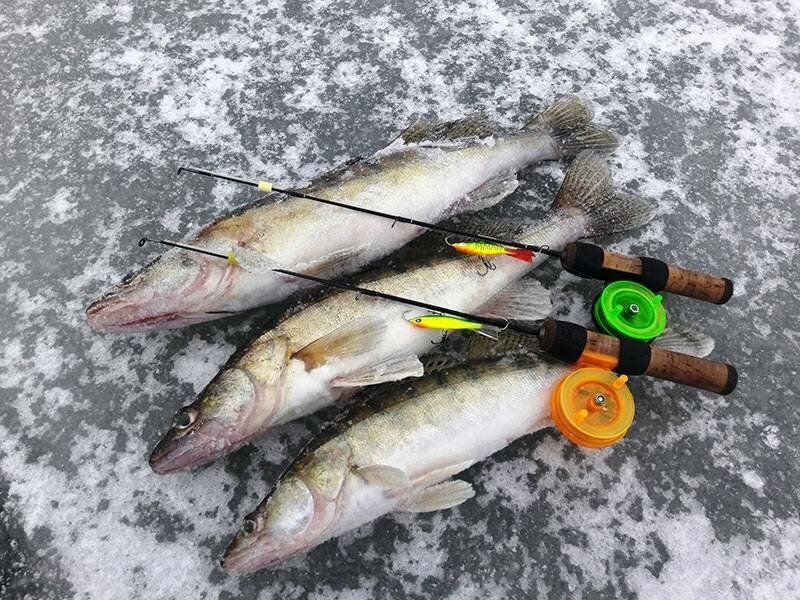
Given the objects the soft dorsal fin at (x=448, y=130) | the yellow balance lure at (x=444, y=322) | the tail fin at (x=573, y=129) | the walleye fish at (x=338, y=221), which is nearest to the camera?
the yellow balance lure at (x=444, y=322)

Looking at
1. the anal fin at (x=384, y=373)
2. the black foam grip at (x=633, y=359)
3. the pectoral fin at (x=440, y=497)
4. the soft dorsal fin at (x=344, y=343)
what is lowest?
the pectoral fin at (x=440, y=497)

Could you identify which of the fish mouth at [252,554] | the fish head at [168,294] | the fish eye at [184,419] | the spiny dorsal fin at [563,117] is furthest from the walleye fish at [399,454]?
the spiny dorsal fin at [563,117]

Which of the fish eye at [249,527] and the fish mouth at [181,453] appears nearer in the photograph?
the fish eye at [249,527]

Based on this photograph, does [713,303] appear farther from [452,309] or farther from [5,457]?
[5,457]

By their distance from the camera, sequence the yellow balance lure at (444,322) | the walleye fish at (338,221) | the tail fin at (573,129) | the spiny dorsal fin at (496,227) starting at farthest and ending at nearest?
the tail fin at (573,129) → the spiny dorsal fin at (496,227) → the walleye fish at (338,221) → the yellow balance lure at (444,322)

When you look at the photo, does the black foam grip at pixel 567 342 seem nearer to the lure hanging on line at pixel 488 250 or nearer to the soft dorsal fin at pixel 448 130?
the lure hanging on line at pixel 488 250

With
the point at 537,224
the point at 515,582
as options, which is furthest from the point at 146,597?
the point at 537,224

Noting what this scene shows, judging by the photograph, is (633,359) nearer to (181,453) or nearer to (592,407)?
(592,407)

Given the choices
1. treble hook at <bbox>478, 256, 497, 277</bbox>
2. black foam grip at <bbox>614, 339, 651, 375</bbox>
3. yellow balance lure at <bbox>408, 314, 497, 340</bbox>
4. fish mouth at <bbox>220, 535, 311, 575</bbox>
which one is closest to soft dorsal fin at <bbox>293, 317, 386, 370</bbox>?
yellow balance lure at <bbox>408, 314, 497, 340</bbox>
